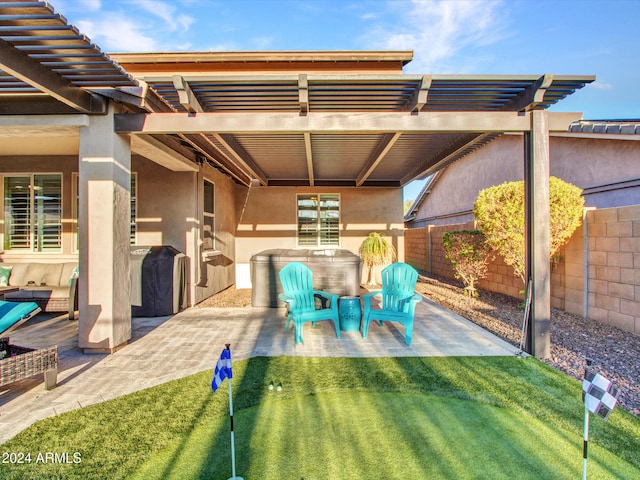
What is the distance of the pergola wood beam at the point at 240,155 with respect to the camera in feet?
16.8

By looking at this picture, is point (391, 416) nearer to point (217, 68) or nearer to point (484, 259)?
point (484, 259)

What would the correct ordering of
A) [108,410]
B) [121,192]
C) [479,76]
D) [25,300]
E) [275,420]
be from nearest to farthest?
[275,420] → [108,410] → [479,76] → [121,192] → [25,300]

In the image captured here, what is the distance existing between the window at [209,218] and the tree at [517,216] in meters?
5.56

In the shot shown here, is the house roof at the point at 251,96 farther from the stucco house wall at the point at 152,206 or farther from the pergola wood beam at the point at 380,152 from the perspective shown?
the stucco house wall at the point at 152,206

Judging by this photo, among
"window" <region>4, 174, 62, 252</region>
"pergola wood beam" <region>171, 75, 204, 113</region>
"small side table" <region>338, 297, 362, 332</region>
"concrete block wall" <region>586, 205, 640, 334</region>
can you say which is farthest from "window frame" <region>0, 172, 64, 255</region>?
"concrete block wall" <region>586, 205, 640, 334</region>

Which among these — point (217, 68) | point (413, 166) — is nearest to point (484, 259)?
point (413, 166)

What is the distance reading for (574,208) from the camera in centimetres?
520

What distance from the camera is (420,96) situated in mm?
3750

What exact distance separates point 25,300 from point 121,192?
10.6 feet

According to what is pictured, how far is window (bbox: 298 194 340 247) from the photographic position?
373 inches

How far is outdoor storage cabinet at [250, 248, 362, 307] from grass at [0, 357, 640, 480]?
321cm

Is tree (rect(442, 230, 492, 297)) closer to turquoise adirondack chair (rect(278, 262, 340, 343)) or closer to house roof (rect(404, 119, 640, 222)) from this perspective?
Result: house roof (rect(404, 119, 640, 222))

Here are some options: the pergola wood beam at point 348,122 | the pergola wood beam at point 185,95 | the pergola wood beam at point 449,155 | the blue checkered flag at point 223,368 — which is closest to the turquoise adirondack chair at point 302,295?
the pergola wood beam at point 348,122

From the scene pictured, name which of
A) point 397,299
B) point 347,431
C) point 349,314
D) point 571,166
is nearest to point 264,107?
point 349,314
